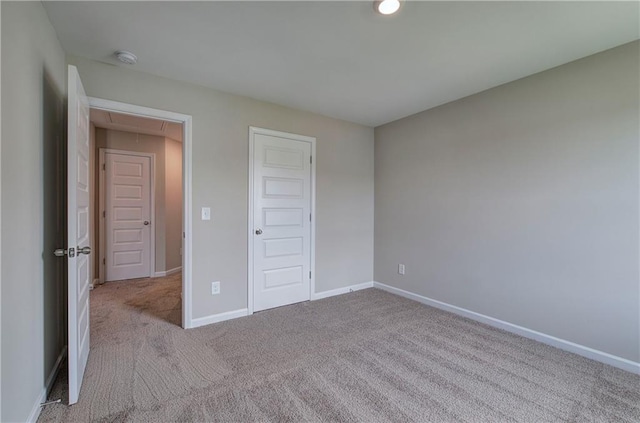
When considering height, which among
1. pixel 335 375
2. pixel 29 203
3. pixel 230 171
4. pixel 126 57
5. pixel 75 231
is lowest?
pixel 335 375

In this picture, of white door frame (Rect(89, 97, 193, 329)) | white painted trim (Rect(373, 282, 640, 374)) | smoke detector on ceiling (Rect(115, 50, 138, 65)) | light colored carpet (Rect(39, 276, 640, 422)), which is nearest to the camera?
light colored carpet (Rect(39, 276, 640, 422))

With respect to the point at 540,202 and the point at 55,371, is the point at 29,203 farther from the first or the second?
the point at 540,202

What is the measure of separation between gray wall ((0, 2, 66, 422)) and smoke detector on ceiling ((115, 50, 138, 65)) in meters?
0.38

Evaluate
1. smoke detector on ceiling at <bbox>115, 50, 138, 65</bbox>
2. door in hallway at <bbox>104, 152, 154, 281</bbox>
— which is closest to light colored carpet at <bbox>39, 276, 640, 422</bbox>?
door in hallway at <bbox>104, 152, 154, 281</bbox>

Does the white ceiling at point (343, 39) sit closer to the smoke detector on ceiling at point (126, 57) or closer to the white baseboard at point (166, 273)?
the smoke detector on ceiling at point (126, 57)

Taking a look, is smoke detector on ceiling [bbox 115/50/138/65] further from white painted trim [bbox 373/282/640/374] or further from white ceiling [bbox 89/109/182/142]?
white painted trim [bbox 373/282/640/374]

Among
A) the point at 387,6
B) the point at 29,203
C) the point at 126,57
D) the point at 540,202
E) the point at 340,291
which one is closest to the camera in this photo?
the point at 29,203

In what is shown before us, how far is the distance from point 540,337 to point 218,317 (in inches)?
119

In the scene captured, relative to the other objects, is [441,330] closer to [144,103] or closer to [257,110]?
[257,110]

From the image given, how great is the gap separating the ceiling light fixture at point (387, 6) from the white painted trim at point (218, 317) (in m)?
2.92

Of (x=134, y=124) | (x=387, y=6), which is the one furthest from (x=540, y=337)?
(x=134, y=124)

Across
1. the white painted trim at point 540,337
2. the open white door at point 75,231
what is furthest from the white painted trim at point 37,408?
the white painted trim at point 540,337

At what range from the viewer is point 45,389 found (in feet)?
5.76

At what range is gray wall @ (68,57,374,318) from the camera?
2.60 metres
